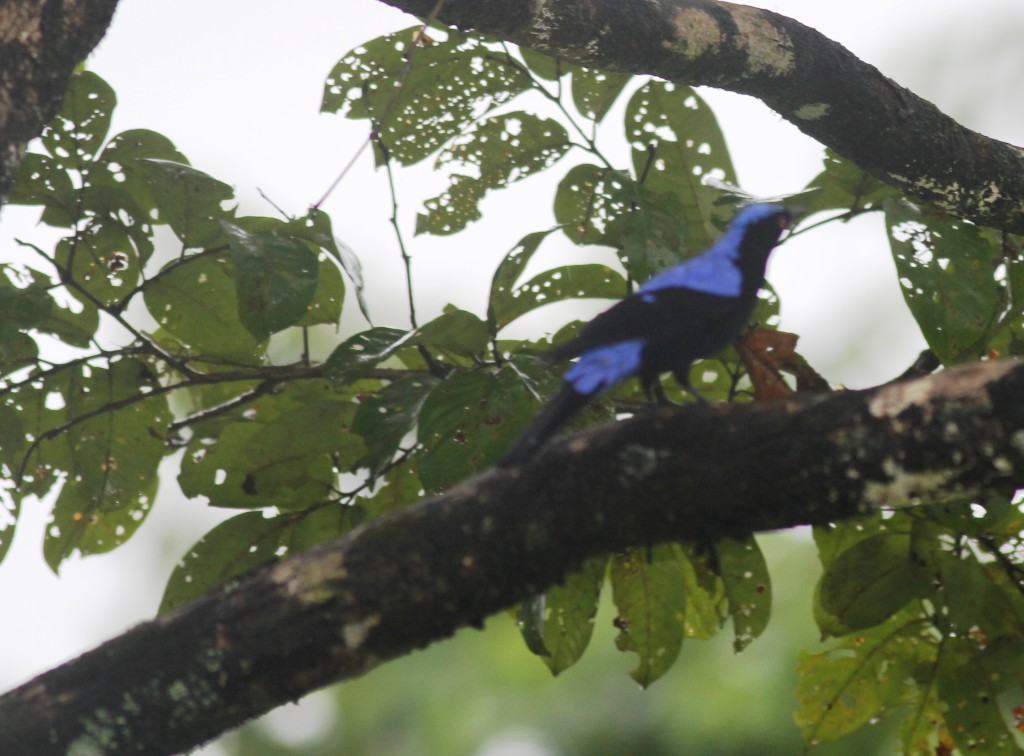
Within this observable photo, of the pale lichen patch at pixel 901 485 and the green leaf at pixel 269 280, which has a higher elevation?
the green leaf at pixel 269 280

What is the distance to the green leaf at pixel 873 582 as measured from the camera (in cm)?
299

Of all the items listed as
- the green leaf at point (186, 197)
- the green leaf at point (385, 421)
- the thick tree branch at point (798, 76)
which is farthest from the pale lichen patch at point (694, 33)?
the green leaf at point (186, 197)

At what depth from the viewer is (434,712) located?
32.8 feet

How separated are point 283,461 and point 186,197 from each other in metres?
0.83

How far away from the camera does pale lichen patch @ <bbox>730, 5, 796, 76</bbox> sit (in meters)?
3.33

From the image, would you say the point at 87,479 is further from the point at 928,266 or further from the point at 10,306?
the point at 928,266

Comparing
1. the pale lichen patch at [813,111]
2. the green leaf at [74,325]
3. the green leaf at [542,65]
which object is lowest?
the green leaf at [74,325]

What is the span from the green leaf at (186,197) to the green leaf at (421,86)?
537mm

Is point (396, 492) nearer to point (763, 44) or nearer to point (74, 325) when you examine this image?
point (74, 325)

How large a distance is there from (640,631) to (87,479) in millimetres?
1751

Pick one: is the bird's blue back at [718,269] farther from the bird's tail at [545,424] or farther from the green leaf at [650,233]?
the bird's tail at [545,424]

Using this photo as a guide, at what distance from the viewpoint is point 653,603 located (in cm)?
319

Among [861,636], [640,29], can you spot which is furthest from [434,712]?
[640,29]

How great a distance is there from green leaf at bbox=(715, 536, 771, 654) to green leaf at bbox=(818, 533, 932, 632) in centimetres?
21
